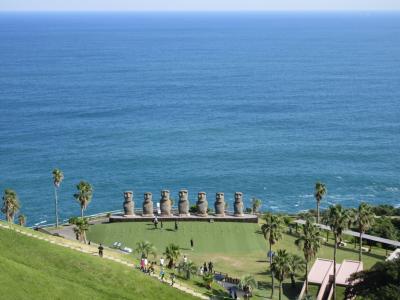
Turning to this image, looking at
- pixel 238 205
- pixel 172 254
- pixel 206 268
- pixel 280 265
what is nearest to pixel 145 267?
pixel 172 254

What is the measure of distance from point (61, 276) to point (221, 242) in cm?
2220

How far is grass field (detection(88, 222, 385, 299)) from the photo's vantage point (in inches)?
2261

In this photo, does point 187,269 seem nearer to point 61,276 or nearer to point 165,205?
point 61,276

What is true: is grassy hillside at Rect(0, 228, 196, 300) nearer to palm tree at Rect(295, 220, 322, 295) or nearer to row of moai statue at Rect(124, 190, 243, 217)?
palm tree at Rect(295, 220, 322, 295)

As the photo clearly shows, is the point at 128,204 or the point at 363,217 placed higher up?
the point at 128,204

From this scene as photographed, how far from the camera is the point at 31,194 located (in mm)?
95688

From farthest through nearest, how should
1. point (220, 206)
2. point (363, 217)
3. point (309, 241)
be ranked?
point (220, 206) < point (363, 217) < point (309, 241)

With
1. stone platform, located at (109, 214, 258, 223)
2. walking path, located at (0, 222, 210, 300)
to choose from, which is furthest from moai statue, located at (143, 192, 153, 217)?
walking path, located at (0, 222, 210, 300)

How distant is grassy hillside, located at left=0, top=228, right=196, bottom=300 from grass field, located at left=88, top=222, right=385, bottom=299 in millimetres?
12365

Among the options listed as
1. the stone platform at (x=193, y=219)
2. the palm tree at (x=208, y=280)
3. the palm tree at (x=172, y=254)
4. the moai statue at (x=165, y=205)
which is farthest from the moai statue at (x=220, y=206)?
the palm tree at (x=208, y=280)

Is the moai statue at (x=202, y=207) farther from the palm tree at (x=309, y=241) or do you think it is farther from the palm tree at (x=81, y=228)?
the palm tree at (x=309, y=241)

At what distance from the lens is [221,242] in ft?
203

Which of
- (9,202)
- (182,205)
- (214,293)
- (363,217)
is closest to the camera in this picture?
(214,293)

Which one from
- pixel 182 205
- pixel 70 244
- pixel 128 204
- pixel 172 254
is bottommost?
pixel 172 254
